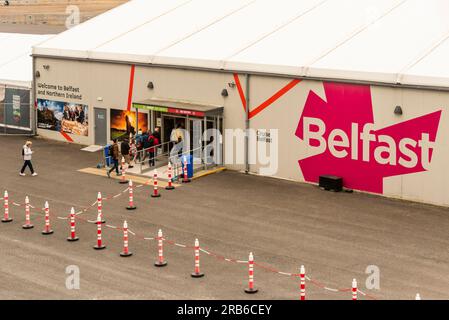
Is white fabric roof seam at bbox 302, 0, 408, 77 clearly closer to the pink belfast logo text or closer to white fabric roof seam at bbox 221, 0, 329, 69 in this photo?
Result: the pink belfast logo text

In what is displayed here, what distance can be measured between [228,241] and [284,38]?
13907 millimetres

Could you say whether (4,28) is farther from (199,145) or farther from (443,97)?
(443,97)

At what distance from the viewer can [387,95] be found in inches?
1259

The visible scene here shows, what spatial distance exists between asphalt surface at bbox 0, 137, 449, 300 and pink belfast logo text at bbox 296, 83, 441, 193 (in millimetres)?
1031

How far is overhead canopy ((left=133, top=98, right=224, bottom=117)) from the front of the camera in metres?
36.9

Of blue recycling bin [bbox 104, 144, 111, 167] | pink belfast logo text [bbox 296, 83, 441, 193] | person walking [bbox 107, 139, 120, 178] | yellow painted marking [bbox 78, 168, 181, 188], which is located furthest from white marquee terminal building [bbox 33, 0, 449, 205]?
yellow painted marking [bbox 78, 168, 181, 188]

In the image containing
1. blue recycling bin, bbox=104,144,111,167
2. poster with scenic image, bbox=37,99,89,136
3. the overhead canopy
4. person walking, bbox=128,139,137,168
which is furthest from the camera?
poster with scenic image, bbox=37,99,89,136

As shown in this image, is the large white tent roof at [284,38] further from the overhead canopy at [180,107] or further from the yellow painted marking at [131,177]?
the yellow painted marking at [131,177]

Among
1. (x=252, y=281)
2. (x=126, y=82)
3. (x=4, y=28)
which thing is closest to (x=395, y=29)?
(x=126, y=82)

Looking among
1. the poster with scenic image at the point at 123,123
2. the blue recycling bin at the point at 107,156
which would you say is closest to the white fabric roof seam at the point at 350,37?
the blue recycling bin at the point at 107,156

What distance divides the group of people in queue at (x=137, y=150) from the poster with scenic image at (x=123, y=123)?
1.98 m

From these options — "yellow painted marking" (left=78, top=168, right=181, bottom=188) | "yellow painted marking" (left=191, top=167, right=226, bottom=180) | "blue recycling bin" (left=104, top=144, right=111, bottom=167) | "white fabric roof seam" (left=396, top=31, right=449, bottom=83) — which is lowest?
"yellow painted marking" (left=78, top=168, right=181, bottom=188)

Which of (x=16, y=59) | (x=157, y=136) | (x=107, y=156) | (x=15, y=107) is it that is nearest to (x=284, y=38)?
(x=157, y=136)

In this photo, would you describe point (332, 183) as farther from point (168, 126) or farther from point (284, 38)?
point (168, 126)
